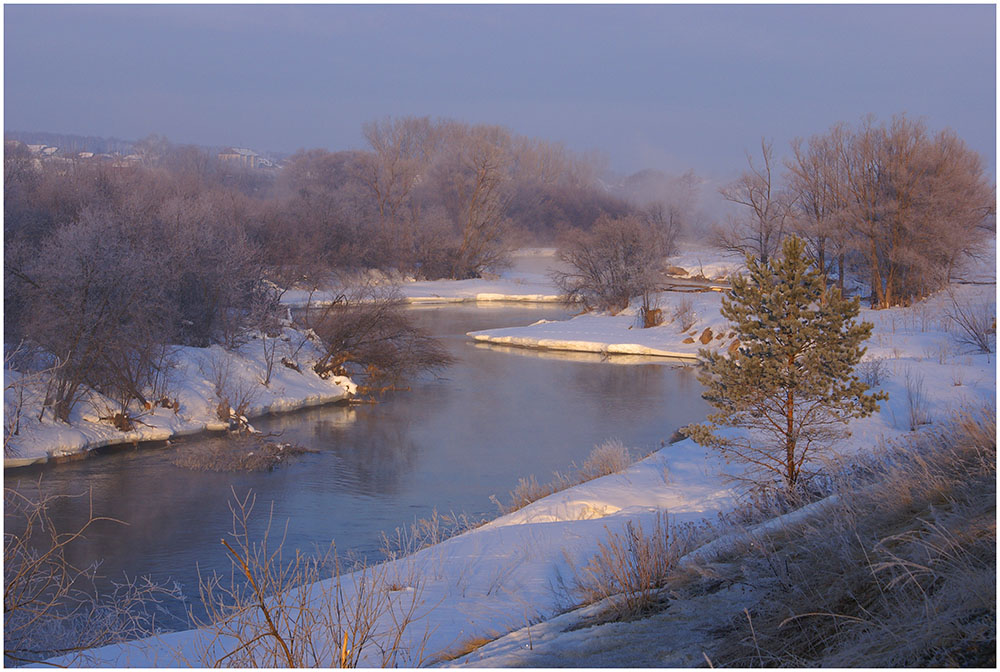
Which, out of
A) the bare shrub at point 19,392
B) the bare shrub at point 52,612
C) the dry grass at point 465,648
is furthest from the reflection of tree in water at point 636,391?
the dry grass at point 465,648

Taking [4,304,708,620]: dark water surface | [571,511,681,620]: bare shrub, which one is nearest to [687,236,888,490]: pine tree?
[571,511,681,620]: bare shrub

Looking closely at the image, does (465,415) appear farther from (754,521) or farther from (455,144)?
(455,144)

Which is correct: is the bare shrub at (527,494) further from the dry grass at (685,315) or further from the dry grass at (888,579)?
the dry grass at (685,315)

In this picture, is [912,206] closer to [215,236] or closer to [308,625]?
[215,236]

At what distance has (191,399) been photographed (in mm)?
17750

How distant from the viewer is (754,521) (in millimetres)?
6930

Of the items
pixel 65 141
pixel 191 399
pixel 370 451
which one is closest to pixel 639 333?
pixel 370 451

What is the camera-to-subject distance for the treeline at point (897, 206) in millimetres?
26422

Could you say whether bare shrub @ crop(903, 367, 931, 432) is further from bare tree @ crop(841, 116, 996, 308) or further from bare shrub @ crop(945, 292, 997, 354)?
bare tree @ crop(841, 116, 996, 308)

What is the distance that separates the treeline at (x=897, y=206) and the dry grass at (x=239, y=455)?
17.4 metres

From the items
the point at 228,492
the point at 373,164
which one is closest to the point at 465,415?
the point at 228,492

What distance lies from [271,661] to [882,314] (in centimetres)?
2566

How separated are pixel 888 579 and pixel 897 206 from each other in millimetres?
25523

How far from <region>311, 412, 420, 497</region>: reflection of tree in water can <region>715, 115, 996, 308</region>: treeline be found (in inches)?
587
